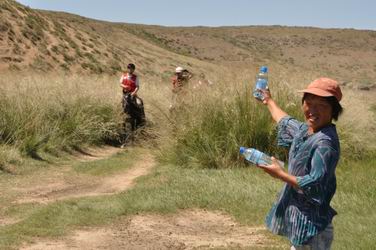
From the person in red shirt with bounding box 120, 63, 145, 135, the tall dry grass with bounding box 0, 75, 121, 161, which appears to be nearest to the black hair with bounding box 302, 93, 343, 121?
the tall dry grass with bounding box 0, 75, 121, 161

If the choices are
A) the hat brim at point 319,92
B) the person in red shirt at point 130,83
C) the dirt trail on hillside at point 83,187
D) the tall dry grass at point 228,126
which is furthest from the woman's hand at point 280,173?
the person in red shirt at point 130,83

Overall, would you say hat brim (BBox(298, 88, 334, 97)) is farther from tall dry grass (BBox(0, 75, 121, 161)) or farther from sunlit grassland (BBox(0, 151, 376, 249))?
tall dry grass (BBox(0, 75, 121, 161))

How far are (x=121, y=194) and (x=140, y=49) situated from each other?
1925 inches

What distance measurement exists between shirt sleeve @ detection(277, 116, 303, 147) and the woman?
17cm

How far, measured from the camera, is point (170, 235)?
6848 millimetres

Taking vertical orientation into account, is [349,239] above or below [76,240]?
above

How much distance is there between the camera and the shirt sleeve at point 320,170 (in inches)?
142

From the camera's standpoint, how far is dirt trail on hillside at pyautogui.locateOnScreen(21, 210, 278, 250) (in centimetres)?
640

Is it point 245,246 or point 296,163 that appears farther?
point 245,246

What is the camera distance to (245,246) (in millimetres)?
6273

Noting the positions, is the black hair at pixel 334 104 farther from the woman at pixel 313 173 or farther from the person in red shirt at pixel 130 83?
the person in red shirt at pixel 130 83

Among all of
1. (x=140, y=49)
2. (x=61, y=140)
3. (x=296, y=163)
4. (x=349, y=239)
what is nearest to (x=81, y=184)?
(x=61, y=140)

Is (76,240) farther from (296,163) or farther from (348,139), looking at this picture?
(348,139)

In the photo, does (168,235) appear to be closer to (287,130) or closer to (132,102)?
(287,130)
